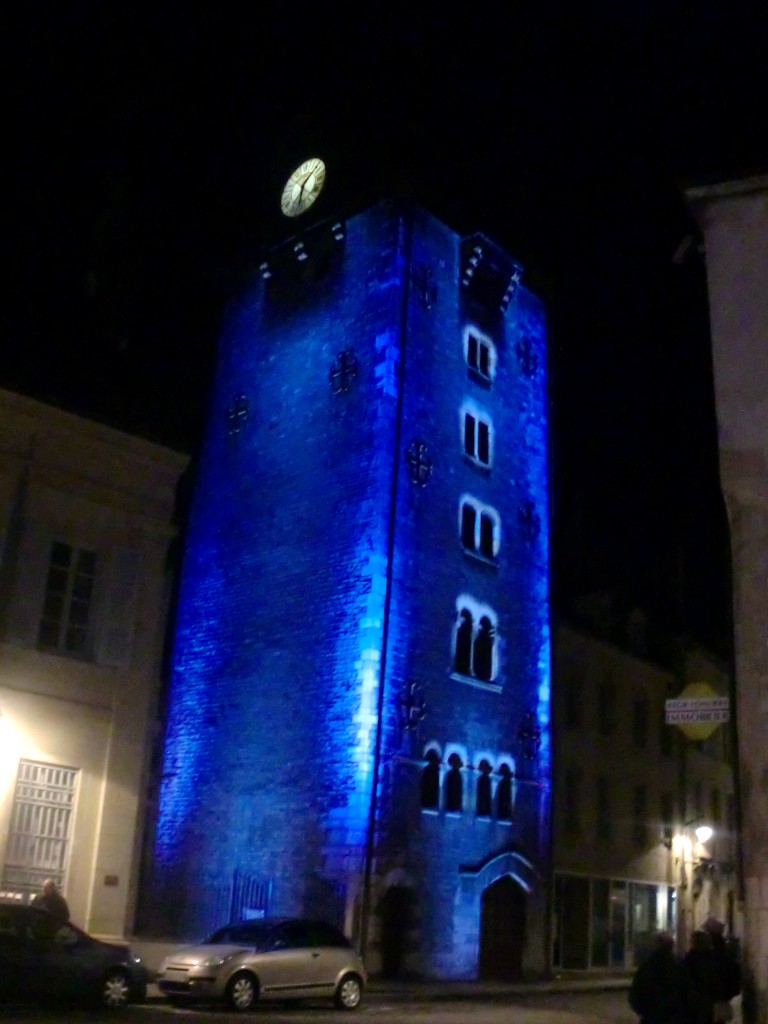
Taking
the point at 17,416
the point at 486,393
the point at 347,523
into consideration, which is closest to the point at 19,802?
the point at 17,416

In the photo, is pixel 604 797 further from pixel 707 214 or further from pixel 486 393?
pixel 707 214

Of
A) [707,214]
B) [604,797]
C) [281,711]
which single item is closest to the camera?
[707,214]

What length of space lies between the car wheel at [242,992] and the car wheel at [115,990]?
1615mm

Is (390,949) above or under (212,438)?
under

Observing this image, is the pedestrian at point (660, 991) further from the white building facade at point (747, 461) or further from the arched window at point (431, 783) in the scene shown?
the arched window at point (431, 783)

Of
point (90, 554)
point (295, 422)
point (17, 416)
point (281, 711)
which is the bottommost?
point (281, 711)

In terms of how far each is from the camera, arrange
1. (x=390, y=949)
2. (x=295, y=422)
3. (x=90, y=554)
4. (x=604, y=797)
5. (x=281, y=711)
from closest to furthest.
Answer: (x=90, y=554)
(x=390, y=949)
(x=281, y=711)
(x=295, y=422)
(x=604, y=797)

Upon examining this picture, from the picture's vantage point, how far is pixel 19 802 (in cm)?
1986

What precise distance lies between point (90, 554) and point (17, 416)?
118 inches

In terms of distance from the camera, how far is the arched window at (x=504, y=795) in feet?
95.2

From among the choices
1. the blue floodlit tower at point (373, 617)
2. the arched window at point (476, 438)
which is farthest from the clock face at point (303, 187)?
the arched window at point (476, 438)

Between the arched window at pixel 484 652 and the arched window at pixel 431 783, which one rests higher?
the arched window at pixel 484 652

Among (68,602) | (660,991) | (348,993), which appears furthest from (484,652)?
(660,991)

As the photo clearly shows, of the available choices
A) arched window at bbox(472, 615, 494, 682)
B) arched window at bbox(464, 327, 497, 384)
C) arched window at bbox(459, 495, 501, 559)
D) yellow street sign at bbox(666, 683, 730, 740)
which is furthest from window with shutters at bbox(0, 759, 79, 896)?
arched window at bbox(464, 327, 497, 384)
